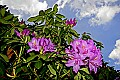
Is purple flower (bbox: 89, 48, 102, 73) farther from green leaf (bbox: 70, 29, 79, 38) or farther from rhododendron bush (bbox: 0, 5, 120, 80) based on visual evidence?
green leaf (bbox: 70, 29, 79, 38)

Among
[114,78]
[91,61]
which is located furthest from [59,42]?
[114,78]

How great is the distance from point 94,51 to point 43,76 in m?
0.41

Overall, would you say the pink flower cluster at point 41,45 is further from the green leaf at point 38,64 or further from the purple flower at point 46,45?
the green leaf at point 38,64

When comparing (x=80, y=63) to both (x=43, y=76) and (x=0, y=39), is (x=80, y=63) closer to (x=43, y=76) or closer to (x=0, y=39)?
(x=43, y=76)

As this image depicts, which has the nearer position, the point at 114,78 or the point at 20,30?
the point at 20,30

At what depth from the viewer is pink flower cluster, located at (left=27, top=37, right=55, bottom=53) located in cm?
244

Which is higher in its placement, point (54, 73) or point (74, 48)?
point (74, 48)

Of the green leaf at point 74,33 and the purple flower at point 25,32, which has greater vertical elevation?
the green leaf at point 74,33

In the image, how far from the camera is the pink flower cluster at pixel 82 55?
2.39 metres

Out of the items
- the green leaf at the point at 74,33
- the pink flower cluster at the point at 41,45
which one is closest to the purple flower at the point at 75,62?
the pink flower cluster at the point at 41,45

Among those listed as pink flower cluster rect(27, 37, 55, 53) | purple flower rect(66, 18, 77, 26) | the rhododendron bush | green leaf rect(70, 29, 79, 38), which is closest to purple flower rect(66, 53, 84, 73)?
the rhododendron bush


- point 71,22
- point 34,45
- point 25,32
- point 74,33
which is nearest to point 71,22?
point 71,22

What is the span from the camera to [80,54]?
2.41m

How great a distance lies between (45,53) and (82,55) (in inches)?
10.3
